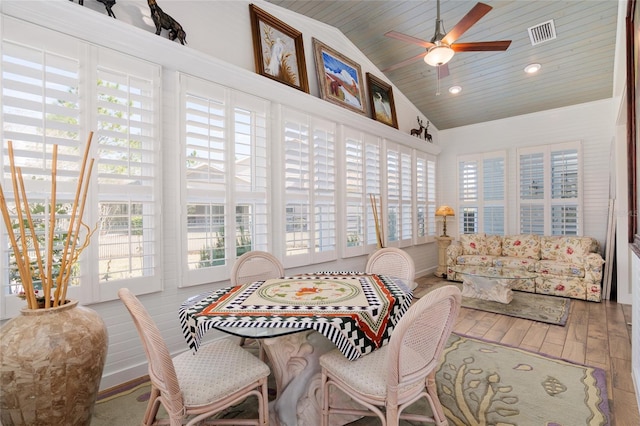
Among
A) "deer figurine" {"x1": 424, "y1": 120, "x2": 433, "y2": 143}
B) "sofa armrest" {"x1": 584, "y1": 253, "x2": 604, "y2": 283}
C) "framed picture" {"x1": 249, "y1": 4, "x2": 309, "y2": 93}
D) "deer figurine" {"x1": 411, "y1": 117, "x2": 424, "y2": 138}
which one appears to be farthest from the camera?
"deer figurine" {"x1": 424, "y1": 120, "x2": 433, "y2": 143}

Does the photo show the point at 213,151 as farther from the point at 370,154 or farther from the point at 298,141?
the point at 370,154

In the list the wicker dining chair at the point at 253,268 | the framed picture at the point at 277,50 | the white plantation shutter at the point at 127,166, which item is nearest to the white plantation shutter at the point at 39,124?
the white plantation shutter at the point at 127,166

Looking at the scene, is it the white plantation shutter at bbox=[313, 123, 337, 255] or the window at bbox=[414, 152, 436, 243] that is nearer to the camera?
the white plantation shutter at bbox=[313, 123, 337, 255]

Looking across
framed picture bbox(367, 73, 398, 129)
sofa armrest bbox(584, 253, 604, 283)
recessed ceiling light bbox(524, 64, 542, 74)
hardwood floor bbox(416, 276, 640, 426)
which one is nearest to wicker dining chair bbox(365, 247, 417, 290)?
hardwood floor bbox(416, 276, 640, 426)

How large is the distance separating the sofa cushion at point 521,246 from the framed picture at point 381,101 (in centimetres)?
281

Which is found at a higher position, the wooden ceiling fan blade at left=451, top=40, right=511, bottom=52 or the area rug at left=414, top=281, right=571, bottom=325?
the wooden ceiling fan blade at left=451, top=40, right=511, bottom=52

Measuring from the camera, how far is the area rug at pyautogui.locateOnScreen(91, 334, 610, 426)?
1.86m

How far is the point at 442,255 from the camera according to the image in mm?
5816

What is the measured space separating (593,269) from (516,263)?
907mm

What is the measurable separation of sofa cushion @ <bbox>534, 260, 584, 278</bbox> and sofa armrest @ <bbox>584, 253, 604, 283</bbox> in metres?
0.07

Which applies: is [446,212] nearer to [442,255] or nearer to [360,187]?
[442,255]

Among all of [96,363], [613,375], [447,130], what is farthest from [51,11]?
[447,130]

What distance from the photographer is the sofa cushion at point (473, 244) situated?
5441mm

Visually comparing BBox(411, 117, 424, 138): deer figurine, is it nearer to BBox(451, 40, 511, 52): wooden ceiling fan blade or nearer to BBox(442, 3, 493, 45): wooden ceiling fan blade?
BBox(451, 40, 511, 52): wooden ceiling fan blade
